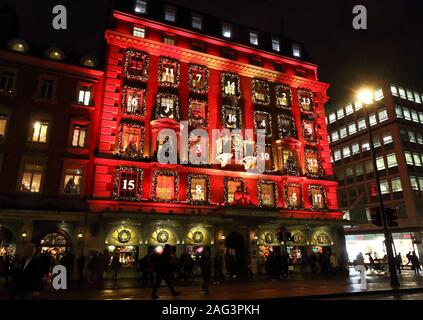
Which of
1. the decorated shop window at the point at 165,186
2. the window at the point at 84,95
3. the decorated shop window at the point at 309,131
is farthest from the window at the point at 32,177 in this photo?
the decorated shop window at the point at 309,131

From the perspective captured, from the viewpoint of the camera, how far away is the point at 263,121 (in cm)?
3294

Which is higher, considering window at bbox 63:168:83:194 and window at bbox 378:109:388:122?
window at bbox 378:109:388:122

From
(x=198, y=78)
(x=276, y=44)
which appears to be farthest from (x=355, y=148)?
(x=198, y=78)

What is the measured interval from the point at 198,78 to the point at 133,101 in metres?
7.04

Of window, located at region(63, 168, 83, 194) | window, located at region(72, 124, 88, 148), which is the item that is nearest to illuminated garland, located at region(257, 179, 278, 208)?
window, located at region(63, 168, 83, 194)

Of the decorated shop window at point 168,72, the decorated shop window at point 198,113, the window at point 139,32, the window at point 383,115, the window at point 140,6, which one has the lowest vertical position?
the decorated shop window at point 198,113

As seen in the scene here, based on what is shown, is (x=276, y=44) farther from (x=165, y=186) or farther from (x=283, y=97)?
(x=165, y=186)

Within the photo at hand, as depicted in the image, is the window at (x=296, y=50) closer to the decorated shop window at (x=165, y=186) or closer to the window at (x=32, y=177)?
the decorated shop window at (x=165, y=186)

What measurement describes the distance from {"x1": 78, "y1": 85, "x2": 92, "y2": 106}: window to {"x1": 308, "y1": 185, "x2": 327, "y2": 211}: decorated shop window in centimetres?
2249

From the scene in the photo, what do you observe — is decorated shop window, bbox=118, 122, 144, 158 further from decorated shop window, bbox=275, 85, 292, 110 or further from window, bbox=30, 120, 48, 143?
decorated shop window, bbox=275, 85, 292, 110

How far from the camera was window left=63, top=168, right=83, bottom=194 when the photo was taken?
24.8m

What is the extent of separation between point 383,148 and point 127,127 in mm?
40197

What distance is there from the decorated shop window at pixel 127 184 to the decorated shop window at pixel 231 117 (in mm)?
9807

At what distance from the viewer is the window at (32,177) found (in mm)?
23719
